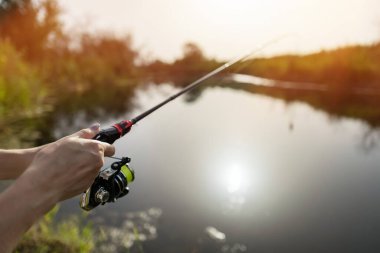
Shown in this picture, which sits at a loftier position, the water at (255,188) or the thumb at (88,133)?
the thumb at (88,133)

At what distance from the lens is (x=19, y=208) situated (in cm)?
140

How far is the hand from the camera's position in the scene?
1508 mm

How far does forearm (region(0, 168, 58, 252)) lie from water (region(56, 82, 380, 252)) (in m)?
4.69

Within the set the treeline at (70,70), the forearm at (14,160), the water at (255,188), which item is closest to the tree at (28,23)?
the treeline at (70,70)

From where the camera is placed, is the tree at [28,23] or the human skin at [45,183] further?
the tree at [28,23]

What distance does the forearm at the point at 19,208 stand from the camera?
53.5 inches

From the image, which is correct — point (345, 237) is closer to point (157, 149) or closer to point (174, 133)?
point (157, 149)

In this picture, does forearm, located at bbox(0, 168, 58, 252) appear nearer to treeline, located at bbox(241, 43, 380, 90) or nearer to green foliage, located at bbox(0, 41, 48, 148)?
green foliage, located at bbox(0, 41, 48, 148)

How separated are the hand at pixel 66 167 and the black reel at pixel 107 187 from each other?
499mm

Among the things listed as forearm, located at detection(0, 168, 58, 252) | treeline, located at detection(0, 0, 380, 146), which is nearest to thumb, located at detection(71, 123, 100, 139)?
forearm, located at detection(0, 168, 58, 252)

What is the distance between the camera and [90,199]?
2.20 m

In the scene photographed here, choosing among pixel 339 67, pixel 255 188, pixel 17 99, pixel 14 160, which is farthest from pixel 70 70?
pixel 14 160

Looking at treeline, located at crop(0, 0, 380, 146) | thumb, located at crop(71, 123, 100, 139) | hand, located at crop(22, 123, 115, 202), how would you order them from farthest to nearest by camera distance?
treeline, located at crop(0, 0, 380, 146) → thumb, located at crop(71, 123, 100, 139) → hand, located at crop(22, 123, 115, 202)

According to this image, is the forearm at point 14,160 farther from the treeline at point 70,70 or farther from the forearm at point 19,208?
the treeline at point 70,70
